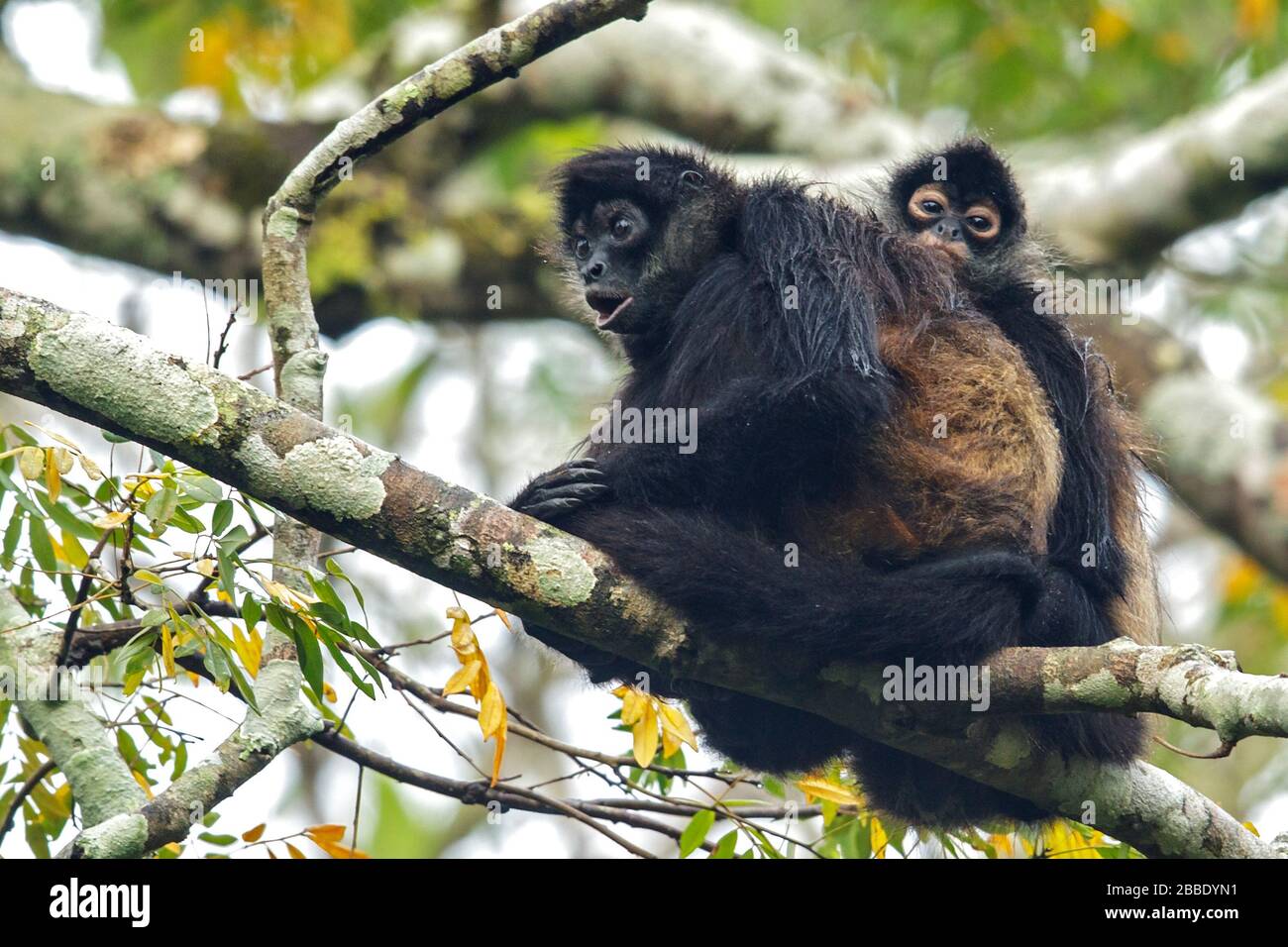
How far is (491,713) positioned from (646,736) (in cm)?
64

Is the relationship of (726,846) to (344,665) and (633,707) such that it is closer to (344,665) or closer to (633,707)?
(633,707)

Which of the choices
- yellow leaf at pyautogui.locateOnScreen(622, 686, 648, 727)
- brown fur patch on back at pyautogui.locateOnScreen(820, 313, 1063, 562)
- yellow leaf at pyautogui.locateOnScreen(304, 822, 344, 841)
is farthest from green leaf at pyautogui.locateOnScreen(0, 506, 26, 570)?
brown fur patch on back at pyautogui.locateOnScreen(820, 313, 1063, 562)

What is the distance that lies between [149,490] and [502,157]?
29.1ft

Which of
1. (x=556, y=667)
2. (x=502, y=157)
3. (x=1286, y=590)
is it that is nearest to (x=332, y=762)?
(x=502, y=157)

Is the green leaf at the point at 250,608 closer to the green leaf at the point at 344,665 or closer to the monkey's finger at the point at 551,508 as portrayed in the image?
the green leaf at the point at 344,665

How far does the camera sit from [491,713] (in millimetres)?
4461

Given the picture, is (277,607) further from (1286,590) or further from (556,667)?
(1286,590)

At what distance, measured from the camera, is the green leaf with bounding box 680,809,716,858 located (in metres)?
4.80

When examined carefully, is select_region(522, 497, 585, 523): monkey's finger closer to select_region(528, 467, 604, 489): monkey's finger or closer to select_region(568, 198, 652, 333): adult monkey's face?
select_region(528, 467, 604, 489): monkey's finger

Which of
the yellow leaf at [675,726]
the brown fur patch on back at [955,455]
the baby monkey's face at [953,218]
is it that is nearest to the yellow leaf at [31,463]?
the yellow leaf at [675,726]

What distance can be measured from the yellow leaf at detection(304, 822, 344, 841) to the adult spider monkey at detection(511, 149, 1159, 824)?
95cm

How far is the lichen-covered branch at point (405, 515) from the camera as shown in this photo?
3943mm

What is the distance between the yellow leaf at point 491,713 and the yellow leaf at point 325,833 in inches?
26.0

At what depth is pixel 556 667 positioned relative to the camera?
5422 millimetres
